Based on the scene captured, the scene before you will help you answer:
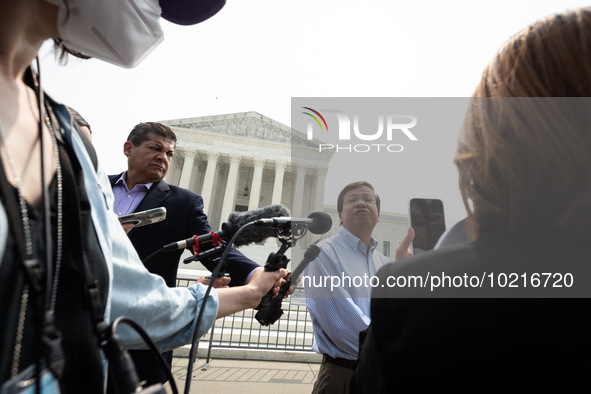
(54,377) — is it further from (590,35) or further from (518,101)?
(590,35)

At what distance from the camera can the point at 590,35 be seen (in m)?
0.78

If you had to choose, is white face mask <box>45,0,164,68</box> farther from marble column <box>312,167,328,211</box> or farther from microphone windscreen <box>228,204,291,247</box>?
marble column <box>312,167,328,211</box>

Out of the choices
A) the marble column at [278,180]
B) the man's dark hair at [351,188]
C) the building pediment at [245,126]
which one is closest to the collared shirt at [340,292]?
the man's dark hair at [351,188]

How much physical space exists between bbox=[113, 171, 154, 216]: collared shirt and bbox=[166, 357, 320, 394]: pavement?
10.0 feet

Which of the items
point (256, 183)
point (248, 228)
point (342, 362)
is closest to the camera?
point (248, 228)

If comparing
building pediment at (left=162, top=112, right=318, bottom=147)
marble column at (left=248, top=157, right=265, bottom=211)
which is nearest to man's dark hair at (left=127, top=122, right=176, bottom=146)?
marble column at (left=248, top=157, right=265, bottom=211)

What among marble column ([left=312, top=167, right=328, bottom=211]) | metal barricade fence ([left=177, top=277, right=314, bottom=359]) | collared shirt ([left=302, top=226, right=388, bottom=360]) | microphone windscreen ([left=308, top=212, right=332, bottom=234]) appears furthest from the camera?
marble column ([left=312, top=167, right=328, bottom=211])

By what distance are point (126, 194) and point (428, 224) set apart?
108 inches

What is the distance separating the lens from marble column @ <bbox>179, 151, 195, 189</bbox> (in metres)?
35.3

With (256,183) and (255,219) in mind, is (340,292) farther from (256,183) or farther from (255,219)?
(256,183)

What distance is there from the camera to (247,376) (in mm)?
5832

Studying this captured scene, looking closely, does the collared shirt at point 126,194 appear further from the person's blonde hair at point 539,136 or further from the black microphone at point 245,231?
the person's blonde hair at point 539,136

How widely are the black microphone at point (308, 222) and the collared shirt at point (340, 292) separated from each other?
0.49 m

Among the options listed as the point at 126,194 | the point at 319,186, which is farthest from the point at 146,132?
the point at 319,186
